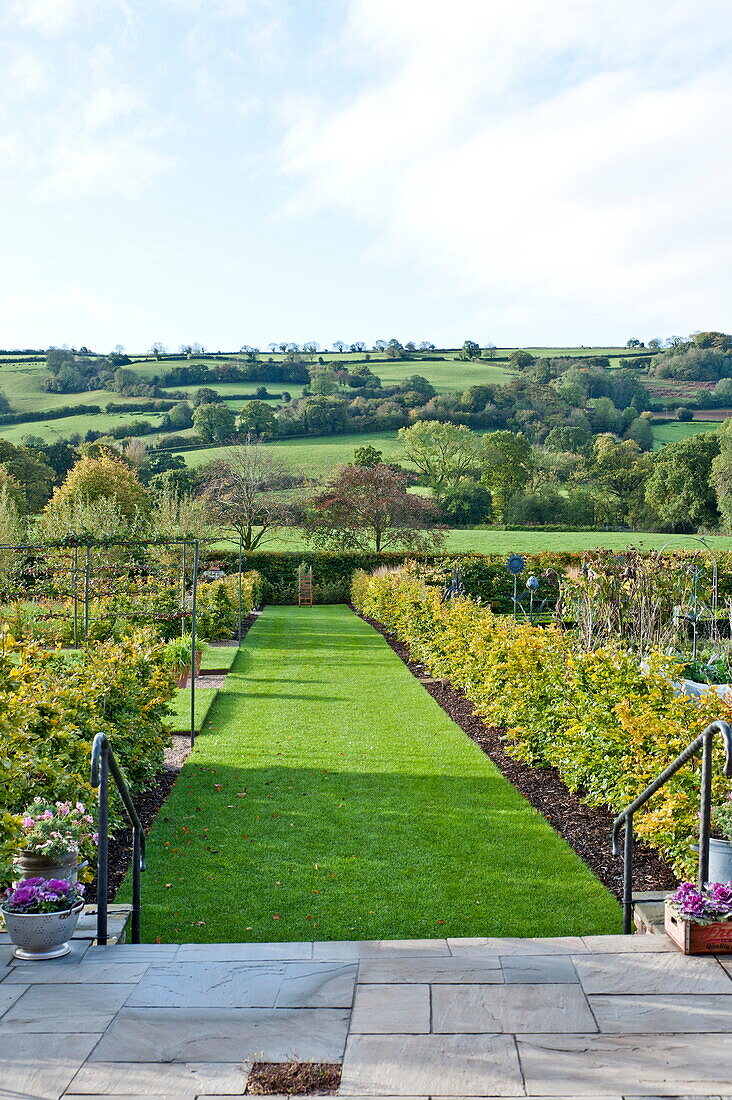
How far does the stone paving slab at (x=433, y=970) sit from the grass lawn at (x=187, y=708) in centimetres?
577

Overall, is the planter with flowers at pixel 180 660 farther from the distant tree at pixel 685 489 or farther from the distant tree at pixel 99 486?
the distant tree at pixel 685 489

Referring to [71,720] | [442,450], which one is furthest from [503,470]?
[71,720]

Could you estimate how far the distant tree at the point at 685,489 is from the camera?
155ft

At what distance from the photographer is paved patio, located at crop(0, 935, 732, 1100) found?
8.36ft

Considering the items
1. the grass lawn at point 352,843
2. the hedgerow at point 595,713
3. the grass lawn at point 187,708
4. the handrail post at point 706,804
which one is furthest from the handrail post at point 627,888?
the grass lawn at point 187,708

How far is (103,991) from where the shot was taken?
321cm

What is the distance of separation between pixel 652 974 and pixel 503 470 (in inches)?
1883

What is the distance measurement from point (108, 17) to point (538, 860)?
877 centimetres

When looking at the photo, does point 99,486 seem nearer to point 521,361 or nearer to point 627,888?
point 627,888

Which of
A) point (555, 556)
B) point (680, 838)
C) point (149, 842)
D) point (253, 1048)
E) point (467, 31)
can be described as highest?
point (467, 31)

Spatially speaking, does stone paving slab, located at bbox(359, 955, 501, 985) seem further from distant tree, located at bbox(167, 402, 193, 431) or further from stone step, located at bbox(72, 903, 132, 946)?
distant tree, located at bbox(167, 402, 193, 431)

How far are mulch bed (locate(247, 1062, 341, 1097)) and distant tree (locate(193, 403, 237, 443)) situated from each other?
178 feet

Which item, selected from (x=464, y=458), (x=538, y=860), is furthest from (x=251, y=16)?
(x=464, y=458)

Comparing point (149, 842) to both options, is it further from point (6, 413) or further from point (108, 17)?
point (6, 413)
